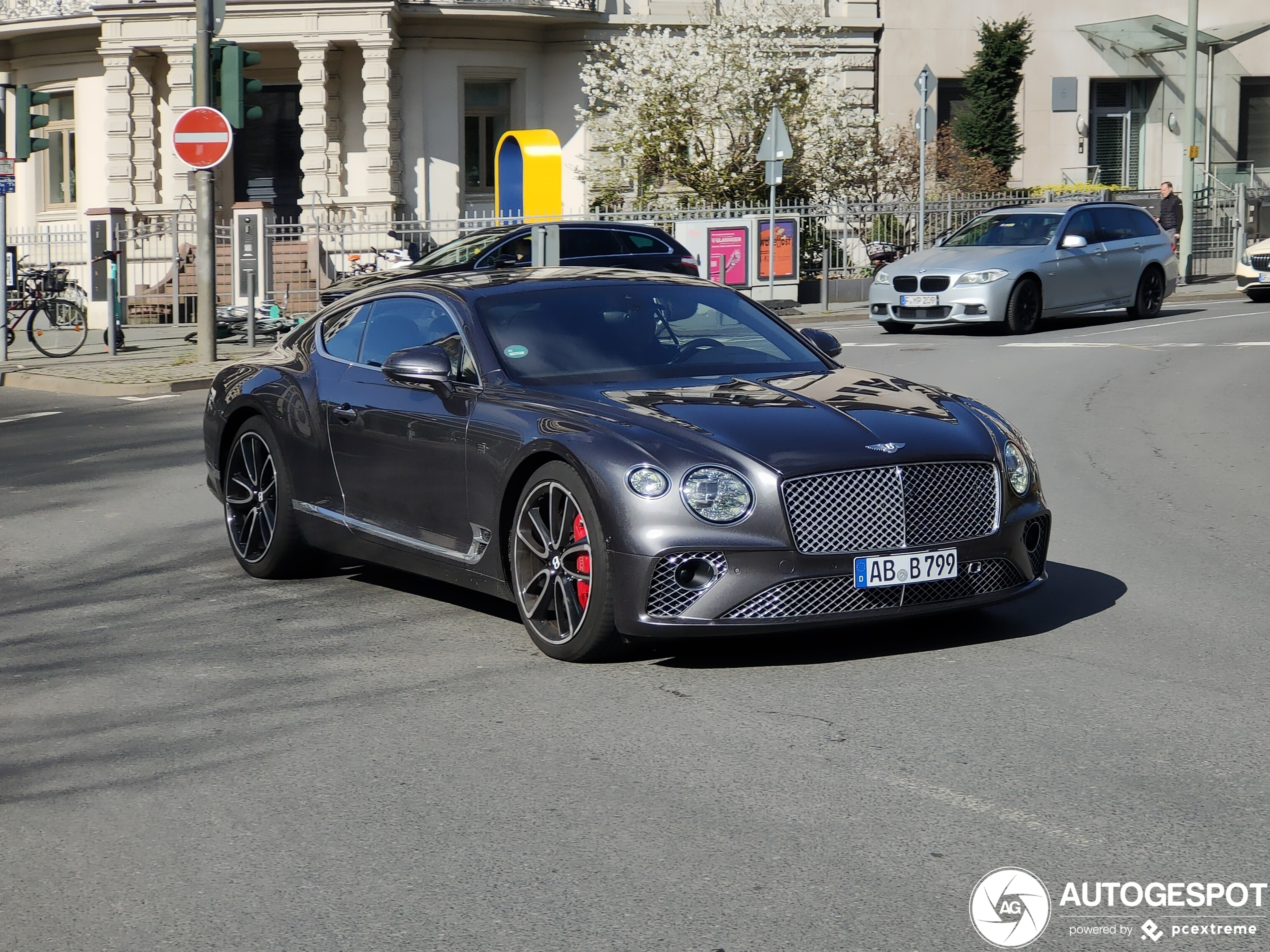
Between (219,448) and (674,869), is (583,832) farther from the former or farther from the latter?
(219,448)

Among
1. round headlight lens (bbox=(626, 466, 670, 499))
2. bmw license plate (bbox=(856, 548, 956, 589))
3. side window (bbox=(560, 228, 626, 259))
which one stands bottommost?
bmw license plate (bbox=(856, 548, 956, 589))

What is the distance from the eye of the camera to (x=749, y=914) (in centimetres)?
399

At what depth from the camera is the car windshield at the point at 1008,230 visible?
2278cm

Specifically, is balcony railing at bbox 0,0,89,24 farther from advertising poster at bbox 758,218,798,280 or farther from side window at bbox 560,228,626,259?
side window at bbox 560,228,626,259

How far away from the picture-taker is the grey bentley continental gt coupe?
20.2ft

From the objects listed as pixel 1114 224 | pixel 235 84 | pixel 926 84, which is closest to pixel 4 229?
pixel 235 84

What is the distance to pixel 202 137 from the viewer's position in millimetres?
18016

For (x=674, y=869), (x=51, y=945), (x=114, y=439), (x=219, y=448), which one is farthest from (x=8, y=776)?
(x=114, y=439)

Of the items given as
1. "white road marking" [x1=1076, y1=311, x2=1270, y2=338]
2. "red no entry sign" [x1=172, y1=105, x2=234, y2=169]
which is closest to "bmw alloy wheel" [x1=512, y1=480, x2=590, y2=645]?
"red no entry sign" [x1=172, y1=105, x2=234, y2=169]

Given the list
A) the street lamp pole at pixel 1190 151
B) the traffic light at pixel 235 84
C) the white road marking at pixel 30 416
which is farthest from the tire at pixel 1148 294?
the white road marking at pixel 30 416

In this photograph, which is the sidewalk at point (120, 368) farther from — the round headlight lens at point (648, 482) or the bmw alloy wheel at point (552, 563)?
the round headlight lens at point (648, 482)

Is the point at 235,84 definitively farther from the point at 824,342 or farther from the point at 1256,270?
the point at 1256,270

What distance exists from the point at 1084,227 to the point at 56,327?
13.1 meters

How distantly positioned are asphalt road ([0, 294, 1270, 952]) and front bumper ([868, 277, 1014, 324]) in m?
12.7
